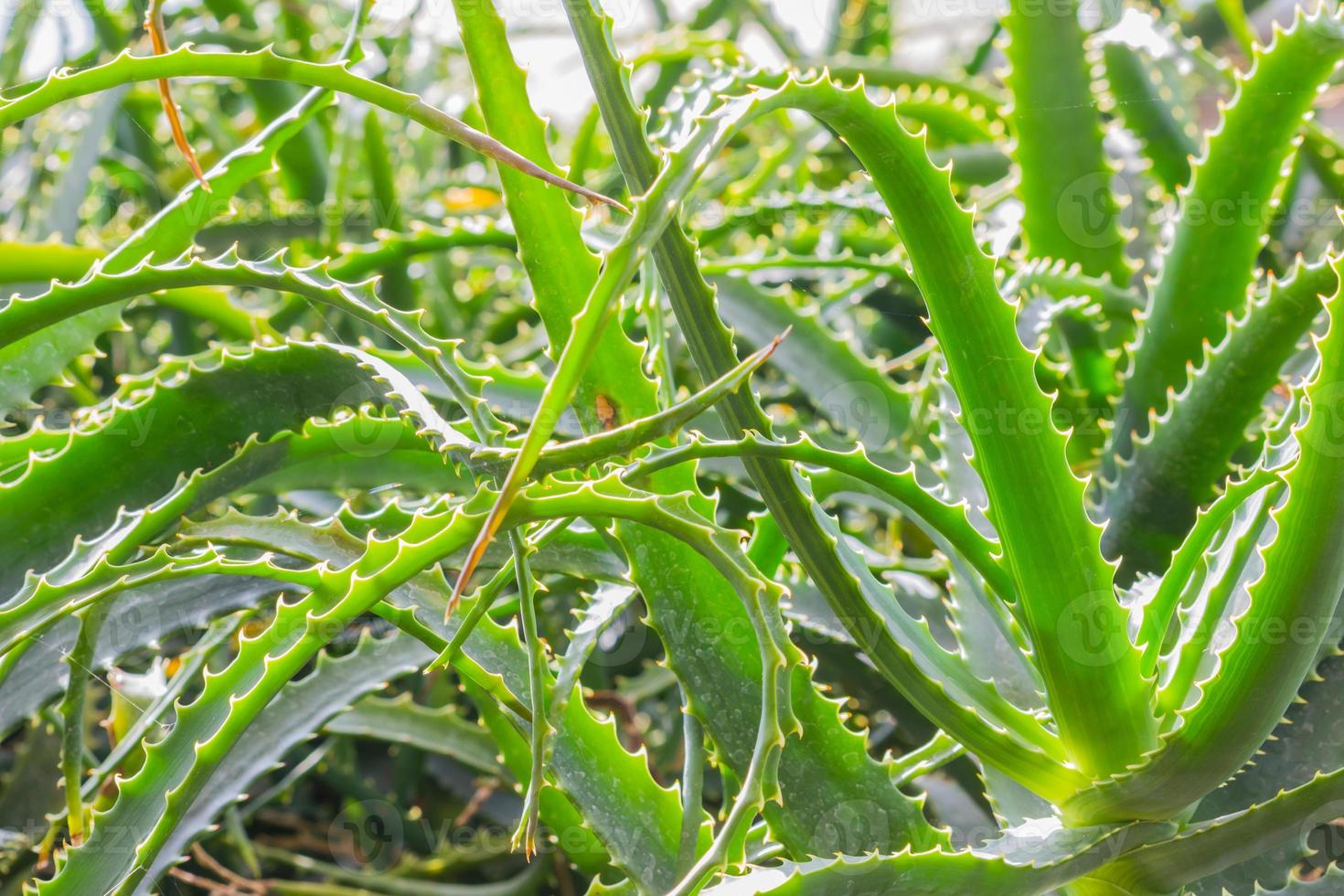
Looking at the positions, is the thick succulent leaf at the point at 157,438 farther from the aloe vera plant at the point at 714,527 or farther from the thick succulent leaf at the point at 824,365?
the thick succulent leaf at the point at 824,365

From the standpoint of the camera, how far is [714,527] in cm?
36

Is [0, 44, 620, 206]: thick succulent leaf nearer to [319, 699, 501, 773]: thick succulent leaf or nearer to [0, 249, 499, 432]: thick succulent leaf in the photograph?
[0, 249, 499, 432]: thick succulent leaf

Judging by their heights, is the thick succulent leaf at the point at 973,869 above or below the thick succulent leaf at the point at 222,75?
below

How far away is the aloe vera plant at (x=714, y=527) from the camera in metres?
0.36

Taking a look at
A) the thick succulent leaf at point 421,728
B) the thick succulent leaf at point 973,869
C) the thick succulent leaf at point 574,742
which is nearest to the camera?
the thick succulent leaf at point 973,869

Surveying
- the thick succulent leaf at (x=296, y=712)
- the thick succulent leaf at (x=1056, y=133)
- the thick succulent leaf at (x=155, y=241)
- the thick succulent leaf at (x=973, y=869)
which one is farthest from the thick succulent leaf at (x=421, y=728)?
A: the thick succulent leaf at (x=1056, y=133)

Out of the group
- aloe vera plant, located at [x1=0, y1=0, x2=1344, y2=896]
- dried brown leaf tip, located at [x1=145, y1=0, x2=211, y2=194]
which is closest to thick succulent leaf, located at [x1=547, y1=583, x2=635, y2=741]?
aloe vera plant, located at [x1=0, y1=0, x2=1344, y2=896]

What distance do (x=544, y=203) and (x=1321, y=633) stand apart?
32 cm

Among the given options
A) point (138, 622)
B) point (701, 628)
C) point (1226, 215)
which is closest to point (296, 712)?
point (138, 622)

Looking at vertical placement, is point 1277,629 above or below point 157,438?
below

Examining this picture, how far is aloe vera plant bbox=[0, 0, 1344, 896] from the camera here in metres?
0.36

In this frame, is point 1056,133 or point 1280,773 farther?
point 1056,133

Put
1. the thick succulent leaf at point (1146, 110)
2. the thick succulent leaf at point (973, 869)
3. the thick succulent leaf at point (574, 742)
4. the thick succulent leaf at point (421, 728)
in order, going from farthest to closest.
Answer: the thick succulent leaf at point (1146, 110)
the thick succulent leaf at point (421, 728)
the thick succulent leaf at point (574, 742)
the thick succulent leaf at point (973, 869)

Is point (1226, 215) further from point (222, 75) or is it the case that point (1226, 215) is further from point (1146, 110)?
point (222, 75)
